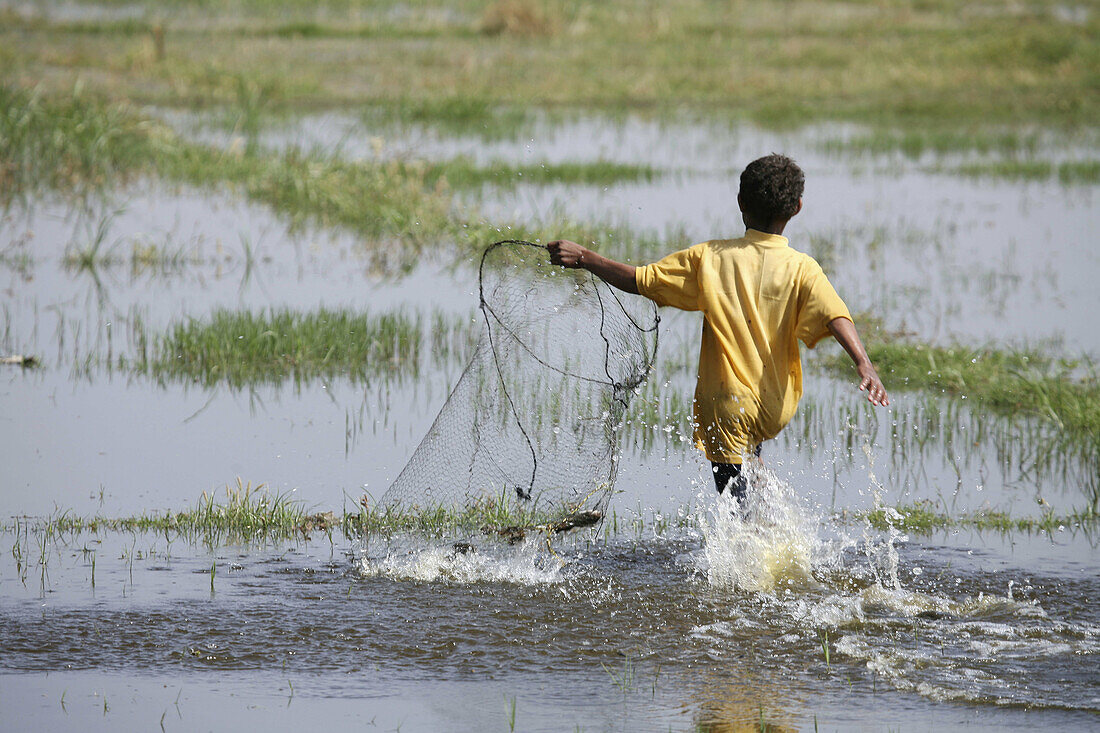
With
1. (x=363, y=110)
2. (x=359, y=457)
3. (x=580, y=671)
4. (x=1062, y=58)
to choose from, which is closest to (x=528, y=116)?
(x=363, y=110)

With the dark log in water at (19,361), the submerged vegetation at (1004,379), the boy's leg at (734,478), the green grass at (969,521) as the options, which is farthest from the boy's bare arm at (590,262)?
the dark log in water at (19,361)

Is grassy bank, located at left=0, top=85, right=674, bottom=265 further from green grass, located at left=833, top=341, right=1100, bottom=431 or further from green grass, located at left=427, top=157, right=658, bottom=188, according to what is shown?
green grass, located at left=833, top=341, right=1100, bottom=431

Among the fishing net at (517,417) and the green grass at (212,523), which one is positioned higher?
the fishing net at (517,417)

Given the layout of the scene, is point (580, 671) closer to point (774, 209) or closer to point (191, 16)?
point (774, 209)

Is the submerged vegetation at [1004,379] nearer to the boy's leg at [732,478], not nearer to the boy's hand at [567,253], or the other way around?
the boy's leg at [732,478]

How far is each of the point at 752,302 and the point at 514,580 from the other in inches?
45.8

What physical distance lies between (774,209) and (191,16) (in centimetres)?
2118

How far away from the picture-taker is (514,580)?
441 centimetres

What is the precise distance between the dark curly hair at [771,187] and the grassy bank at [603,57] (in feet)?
39.6

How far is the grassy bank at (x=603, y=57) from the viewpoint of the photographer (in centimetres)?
1748

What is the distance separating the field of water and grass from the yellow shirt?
0.77ft

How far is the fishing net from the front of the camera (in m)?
4.53

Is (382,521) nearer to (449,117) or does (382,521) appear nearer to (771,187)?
(771,187)

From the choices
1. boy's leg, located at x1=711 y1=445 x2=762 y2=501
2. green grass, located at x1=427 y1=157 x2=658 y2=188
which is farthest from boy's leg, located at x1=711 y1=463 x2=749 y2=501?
green grass, located at x1=427 y1=157 x2=658 y2=188
